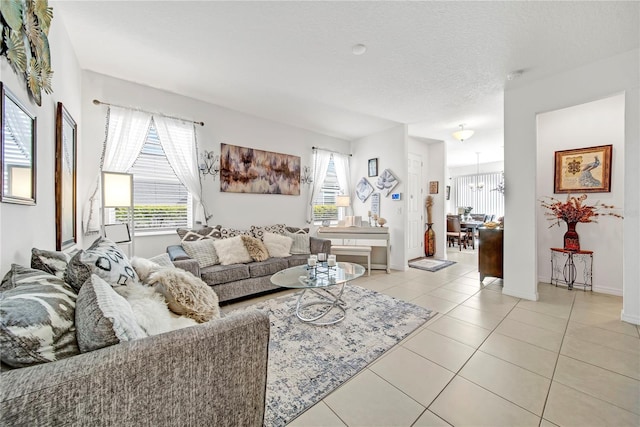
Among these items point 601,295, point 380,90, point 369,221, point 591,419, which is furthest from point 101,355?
point 601,295

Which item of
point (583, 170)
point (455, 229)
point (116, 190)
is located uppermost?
point (583, 170)

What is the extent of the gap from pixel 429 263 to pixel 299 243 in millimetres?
2847

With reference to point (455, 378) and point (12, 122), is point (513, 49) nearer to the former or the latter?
point (455, 378)

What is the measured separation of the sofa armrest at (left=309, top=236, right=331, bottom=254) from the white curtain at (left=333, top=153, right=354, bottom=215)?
1772mm

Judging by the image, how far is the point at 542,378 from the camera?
1.61m

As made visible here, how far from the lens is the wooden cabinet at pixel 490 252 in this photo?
11.4 feet

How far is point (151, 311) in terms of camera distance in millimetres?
1154

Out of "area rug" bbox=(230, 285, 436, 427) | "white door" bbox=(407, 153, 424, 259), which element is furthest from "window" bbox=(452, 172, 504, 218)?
"area rug" bbox=(230, 285, 436, 427)

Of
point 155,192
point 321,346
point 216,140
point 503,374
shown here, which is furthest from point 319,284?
point 216,140

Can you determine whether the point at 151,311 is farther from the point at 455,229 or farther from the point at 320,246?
the point at 455,229

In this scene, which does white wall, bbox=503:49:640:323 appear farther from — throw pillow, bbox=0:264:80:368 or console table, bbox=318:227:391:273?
throw pillow, bbox=0:264:80:368

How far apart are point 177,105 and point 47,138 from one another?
1.87 meters

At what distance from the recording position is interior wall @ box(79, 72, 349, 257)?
278 centimetres

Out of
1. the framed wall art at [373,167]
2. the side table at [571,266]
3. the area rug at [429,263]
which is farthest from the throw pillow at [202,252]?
the side table at [571,266]
